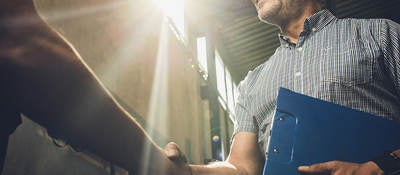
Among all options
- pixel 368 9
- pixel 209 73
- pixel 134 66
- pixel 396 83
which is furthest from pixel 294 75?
pixel 368 9

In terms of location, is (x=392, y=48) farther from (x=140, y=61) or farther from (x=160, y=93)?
(x=160, y=93)

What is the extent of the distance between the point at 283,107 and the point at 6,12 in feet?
3.36

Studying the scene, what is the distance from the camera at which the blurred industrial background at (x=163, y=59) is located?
188 centimetres

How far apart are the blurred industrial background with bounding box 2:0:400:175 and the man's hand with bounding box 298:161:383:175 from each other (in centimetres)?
70

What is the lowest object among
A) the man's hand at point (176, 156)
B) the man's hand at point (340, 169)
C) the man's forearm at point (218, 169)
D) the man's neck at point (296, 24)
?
the man's forearm at point (218, 169)

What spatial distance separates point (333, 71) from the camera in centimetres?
160

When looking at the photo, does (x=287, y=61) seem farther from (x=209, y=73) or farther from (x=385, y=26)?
(x=209, y=73)

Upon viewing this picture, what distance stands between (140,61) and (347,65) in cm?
208

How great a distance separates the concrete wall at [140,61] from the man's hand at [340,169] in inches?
52.4

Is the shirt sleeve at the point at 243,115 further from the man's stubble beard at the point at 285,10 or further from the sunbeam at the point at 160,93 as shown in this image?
the sunbeam at the point at 160,93

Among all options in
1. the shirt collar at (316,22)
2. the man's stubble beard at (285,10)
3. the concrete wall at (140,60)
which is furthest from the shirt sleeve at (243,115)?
the concrete wall at (140,60)

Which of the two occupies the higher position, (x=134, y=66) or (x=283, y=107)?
(x=283, y=107)

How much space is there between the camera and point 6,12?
519mm

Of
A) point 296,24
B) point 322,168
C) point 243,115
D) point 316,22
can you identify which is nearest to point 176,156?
point 322,168
